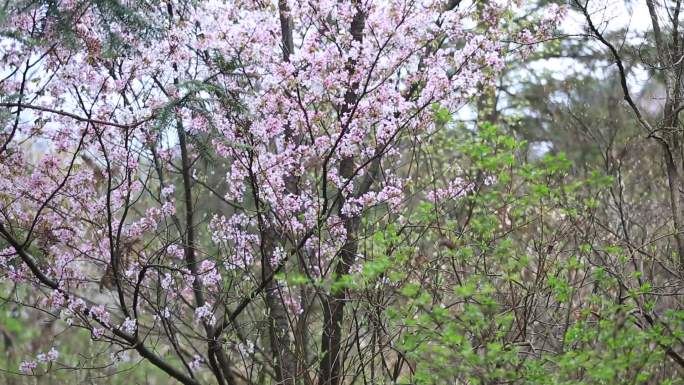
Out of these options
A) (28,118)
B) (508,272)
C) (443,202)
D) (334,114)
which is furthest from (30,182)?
(508,272)

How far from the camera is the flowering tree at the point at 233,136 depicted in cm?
521

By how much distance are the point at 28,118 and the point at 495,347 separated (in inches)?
150

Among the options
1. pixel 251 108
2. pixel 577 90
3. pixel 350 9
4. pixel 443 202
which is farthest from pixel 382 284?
pixel 577 90

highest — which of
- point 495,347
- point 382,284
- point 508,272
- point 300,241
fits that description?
point 300,241

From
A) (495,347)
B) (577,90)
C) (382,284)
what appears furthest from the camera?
(577,90)

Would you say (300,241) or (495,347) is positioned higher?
(300,241)

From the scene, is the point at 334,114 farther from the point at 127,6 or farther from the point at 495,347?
the point at 495,347

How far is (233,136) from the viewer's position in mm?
5445

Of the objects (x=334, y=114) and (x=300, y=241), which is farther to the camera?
(x=334, y=114)

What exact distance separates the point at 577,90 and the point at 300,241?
948 centimetres

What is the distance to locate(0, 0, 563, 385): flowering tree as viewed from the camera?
17.1ft

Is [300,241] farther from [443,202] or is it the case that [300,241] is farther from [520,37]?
[520,37]

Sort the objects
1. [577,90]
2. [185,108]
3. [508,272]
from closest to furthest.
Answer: [508,272] < [185,108] < [577,90]

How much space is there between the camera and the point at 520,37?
617 cm
